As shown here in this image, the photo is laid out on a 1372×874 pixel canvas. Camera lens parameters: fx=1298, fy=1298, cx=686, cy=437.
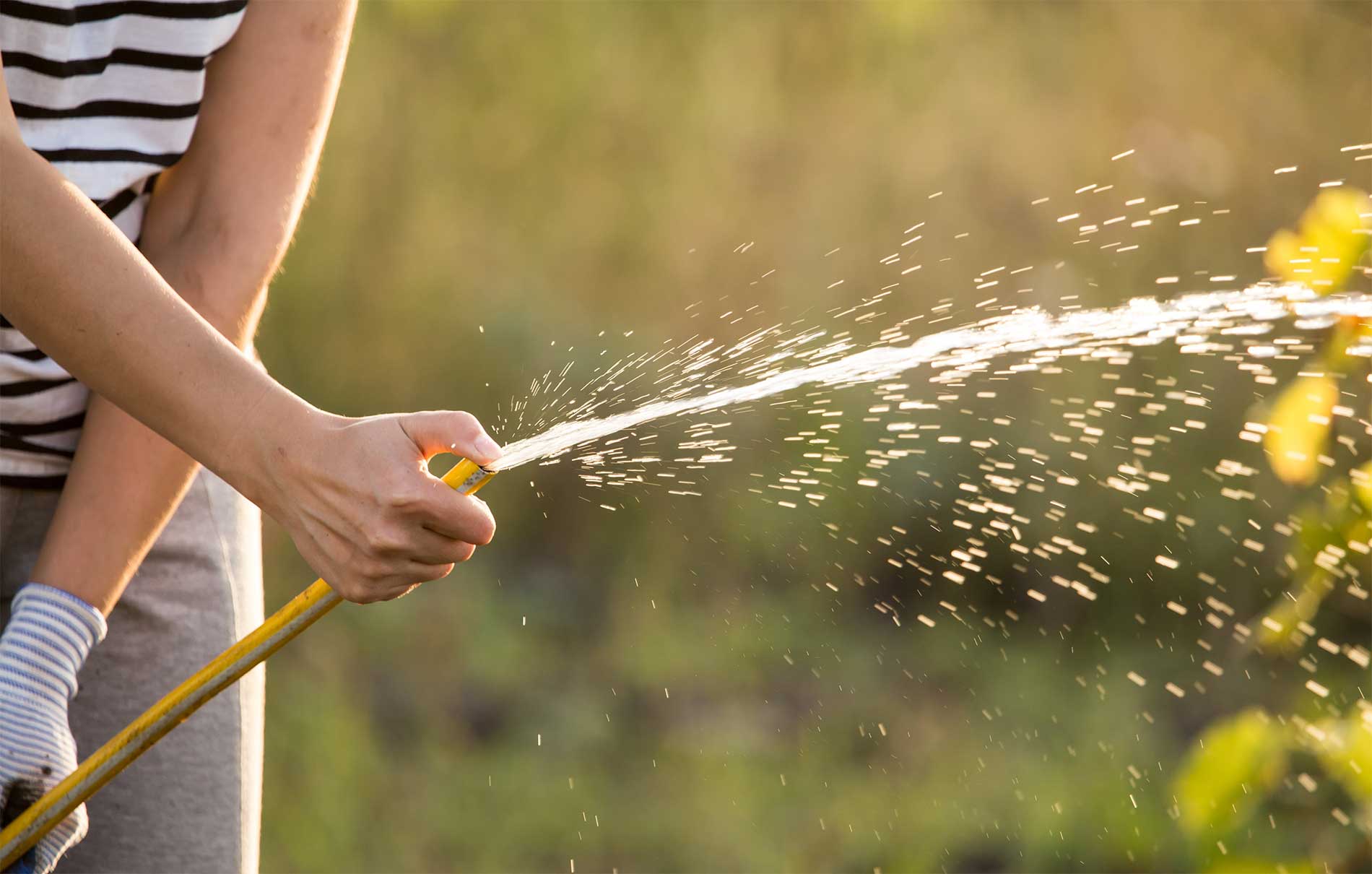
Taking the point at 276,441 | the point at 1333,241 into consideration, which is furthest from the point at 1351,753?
the point at 276,441

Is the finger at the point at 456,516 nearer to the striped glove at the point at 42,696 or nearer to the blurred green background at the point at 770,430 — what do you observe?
the striped glove at the point at 42,696

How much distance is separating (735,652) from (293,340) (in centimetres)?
173

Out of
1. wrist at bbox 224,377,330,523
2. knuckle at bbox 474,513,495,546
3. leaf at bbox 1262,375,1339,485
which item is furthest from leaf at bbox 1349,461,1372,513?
wrist at bbox 224,377,330,523

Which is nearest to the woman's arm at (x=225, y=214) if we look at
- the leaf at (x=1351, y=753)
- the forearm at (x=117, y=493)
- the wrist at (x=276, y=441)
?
the forearm at (x=117, y=493)

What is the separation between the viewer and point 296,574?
3820mm

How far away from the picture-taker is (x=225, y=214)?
1.29m

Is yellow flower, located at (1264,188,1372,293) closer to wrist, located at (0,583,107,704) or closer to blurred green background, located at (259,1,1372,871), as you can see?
wrist, located at (0,583,107,704)

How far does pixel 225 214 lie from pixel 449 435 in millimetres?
496

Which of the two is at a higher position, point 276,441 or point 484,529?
point 276,441

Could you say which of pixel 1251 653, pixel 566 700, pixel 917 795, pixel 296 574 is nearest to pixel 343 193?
pixel 296 574

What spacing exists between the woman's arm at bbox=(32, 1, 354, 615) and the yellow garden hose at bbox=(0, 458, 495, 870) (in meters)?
0.23

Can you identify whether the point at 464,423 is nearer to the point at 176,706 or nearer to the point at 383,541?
the point at 383,541

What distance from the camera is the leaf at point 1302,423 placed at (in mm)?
1043

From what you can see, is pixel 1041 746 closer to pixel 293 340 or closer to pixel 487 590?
pixel 487 590
